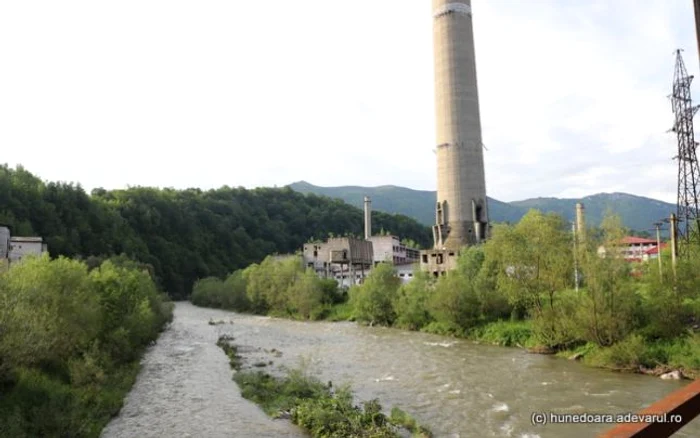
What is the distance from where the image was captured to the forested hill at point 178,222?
259ft

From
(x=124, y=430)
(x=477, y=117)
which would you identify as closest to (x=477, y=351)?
(x=124, y=430)

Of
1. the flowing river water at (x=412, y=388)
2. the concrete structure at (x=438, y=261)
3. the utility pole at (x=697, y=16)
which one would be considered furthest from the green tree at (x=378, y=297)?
the utility pole at (x=697, y=16)

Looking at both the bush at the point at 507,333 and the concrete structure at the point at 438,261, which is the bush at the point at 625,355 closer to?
the bush at the point at 507,333

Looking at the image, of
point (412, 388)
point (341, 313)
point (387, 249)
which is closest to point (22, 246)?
point (341, 313)

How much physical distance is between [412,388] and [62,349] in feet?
42.8

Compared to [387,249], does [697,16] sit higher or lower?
higher

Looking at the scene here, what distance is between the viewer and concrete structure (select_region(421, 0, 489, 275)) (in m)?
55.3

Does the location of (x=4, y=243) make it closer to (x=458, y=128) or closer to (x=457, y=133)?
(x=457, y=133)

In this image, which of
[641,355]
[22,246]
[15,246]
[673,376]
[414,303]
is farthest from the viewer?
[22,246]

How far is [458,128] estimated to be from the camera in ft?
181

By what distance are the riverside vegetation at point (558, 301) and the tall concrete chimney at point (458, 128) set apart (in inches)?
520

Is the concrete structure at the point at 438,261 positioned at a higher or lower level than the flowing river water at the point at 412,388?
higher

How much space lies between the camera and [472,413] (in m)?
17.2

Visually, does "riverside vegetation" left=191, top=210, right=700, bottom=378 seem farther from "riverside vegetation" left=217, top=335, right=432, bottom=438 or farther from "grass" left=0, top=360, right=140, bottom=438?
"grass" left=0, top=360, right=140, bottom=438
